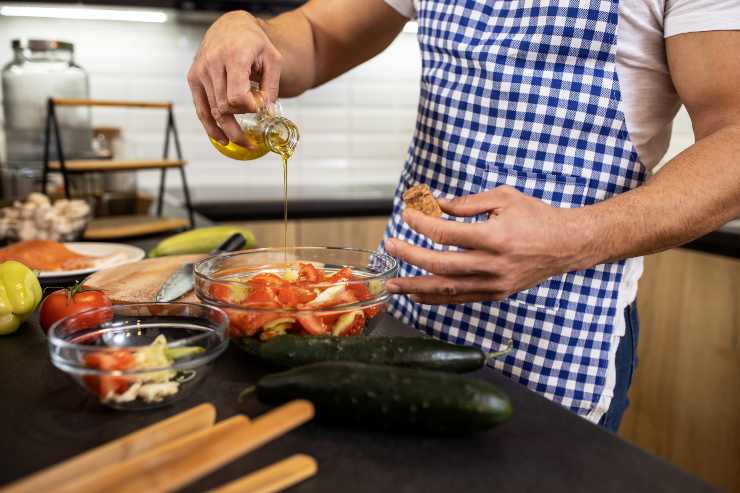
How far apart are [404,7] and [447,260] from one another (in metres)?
0.80

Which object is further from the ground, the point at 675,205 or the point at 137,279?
the point at 675,205

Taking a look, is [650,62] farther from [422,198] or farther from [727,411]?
[727,411]

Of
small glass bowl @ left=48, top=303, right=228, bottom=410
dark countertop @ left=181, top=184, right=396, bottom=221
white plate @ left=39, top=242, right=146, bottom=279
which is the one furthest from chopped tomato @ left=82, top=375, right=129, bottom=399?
dark countertop @ left=181, top=184, right=396, bottom=221

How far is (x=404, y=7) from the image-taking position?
143cm

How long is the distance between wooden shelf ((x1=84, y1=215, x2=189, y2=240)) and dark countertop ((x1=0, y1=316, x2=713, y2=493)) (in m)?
1.03

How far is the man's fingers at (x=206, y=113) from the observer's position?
113 cm

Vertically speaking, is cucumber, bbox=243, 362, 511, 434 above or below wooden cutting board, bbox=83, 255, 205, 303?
above

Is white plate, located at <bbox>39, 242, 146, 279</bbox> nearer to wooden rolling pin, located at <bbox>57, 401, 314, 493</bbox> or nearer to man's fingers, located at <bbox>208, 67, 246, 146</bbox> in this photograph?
man's fingers, located at <bbox>208, 67, 246, 146</bbox>

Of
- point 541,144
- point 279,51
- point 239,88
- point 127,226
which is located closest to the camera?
point 239,88

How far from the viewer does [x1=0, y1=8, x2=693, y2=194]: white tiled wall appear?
3.00 m

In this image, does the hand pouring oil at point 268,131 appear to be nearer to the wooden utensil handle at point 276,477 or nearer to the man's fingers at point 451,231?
the man's fingers at point 451,231

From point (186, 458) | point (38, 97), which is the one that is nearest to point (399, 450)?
point (186, 458)

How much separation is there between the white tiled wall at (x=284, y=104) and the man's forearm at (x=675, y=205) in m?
2.13

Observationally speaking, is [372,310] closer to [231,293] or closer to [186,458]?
[231,293]
